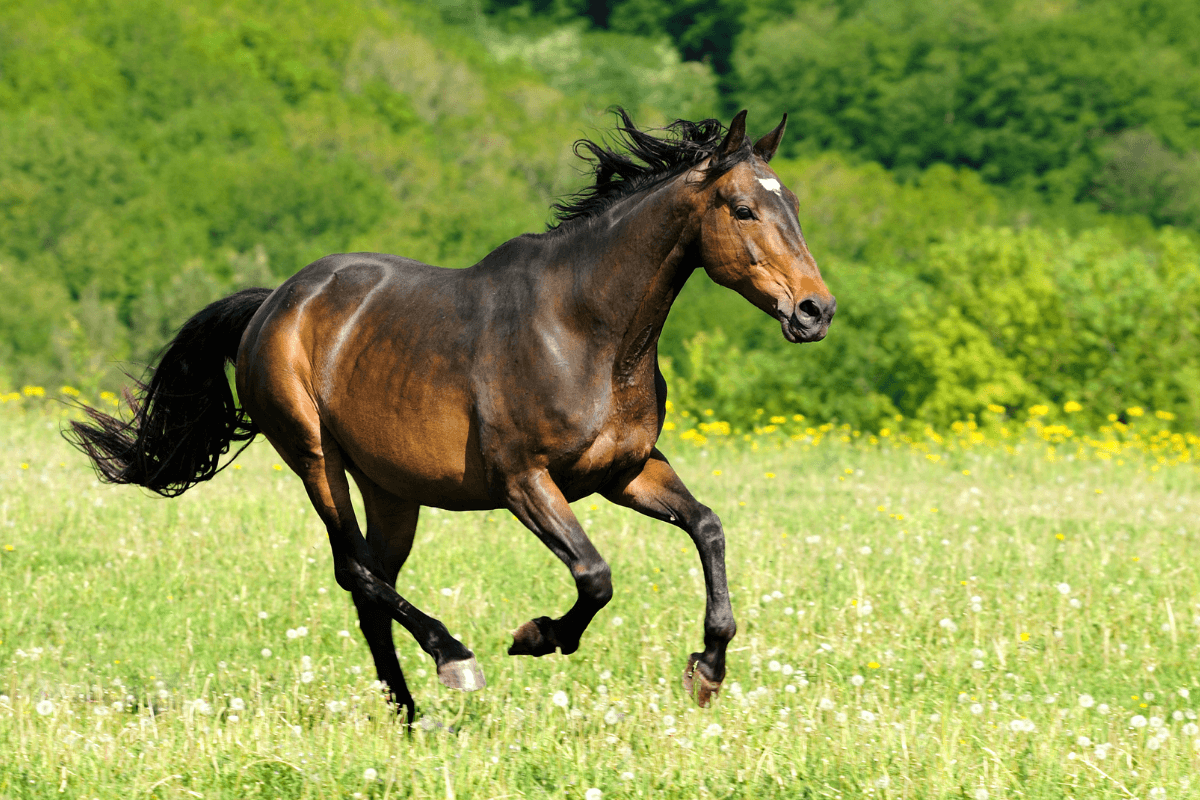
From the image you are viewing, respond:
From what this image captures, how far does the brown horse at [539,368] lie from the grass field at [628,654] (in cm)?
53

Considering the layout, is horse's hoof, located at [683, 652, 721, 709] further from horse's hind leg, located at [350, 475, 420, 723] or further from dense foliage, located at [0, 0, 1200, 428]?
dense foliage, located at [0, 0, 1200, 428]

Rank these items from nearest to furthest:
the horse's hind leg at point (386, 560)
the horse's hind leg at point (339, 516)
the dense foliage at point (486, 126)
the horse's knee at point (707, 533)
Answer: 1. the horse's knee at point (707, 533)
2. the horse's hind leg at point (339, 516)
3. the horse's hind leg at point (386, 560)
4. the dense foliage at point (486, 126)

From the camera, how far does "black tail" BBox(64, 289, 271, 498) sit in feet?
20.9

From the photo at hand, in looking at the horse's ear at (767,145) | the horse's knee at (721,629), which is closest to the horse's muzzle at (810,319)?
the horse's ear at (767,145)

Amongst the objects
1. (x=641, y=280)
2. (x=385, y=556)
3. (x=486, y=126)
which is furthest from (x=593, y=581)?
(x=486, y=126)

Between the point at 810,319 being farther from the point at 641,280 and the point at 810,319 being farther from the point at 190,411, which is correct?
the point at 190,411

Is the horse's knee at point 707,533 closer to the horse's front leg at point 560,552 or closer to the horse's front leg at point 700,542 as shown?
the horse's front leg at point 700,542

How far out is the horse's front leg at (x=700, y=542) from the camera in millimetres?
4816

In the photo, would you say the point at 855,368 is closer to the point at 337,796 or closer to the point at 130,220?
the point at 337,796

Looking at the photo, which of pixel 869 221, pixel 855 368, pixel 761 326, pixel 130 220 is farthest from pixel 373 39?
pixel 855 368

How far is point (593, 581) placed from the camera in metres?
4.58

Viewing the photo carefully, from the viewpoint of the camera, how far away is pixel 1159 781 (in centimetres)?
421

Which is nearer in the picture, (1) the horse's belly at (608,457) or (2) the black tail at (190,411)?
(1) the horse's belly at (608,457)

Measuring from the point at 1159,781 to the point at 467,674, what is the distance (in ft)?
7.89
